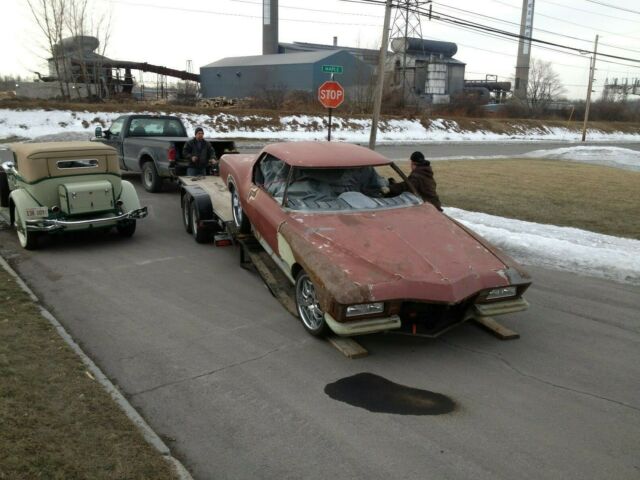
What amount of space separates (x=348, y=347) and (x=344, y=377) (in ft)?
1.47

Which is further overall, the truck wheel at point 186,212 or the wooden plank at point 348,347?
the truck wheel at point 186,212

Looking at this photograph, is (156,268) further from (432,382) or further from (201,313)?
(432,382)

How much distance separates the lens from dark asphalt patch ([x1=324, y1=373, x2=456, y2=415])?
159 inches

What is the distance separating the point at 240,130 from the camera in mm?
33531

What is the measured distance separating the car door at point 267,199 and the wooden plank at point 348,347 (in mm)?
1409

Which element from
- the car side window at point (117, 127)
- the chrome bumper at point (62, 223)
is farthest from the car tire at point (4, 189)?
the car side window at point (117, 127)

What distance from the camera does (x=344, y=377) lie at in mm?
4516

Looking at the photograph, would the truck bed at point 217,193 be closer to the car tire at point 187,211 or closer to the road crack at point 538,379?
the car tire at point 187,211

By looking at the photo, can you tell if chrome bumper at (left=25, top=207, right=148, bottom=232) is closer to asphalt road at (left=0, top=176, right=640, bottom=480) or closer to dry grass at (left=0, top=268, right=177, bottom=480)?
asphalt road at (left=0, top=176, right=640, bottom=480)

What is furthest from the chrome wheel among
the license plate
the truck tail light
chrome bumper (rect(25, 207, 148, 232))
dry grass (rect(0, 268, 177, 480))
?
the truck tail light

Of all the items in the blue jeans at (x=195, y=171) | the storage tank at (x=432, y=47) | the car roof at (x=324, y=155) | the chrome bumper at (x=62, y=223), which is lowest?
the chrome bumper at (x=62, y=223)

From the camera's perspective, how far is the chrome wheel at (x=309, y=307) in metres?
5.12

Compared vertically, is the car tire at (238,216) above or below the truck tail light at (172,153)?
below

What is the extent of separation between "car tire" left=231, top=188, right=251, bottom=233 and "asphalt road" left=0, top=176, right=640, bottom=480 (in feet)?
2.19
